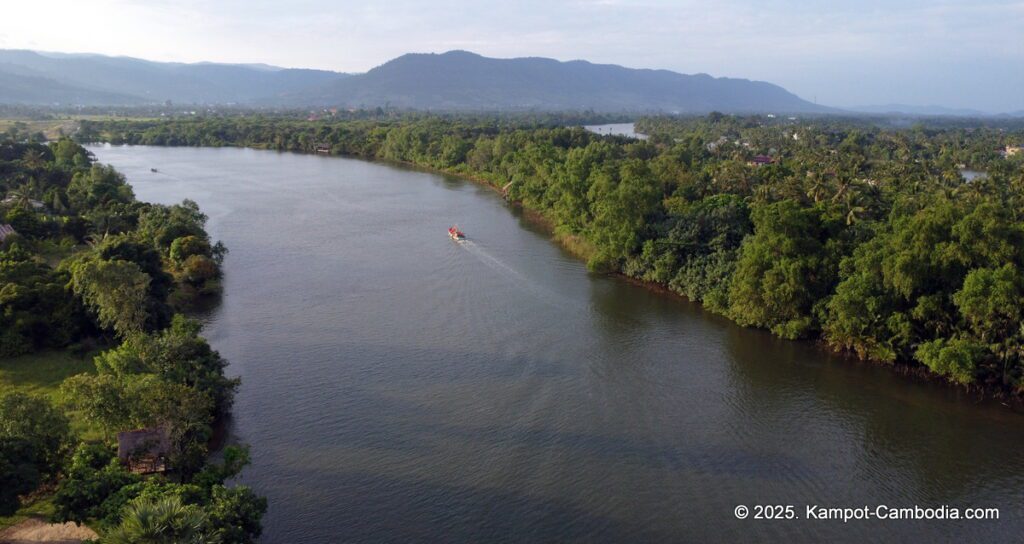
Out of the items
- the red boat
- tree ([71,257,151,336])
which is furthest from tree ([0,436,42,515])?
the red boat

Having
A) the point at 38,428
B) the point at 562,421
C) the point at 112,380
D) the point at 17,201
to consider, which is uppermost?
the point at 17,201

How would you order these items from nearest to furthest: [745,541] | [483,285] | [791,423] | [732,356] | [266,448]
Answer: [745,541]
[266,448]
[791,423]
[732,356]
[483,285]

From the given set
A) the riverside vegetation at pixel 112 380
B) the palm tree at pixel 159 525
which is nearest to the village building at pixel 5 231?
the riverside vegetation at pixel 112 380

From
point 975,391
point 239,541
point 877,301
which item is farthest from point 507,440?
point 975,391

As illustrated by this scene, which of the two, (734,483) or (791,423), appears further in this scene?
(791,423)

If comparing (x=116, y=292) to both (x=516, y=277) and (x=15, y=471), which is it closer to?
(x=15, y=471)

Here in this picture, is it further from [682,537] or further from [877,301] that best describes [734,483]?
[877,301]

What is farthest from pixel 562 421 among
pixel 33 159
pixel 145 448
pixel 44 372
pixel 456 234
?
pixel 33 159

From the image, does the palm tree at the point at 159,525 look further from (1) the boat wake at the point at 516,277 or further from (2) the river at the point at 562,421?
(1) the boat wake at the point at 516,277
